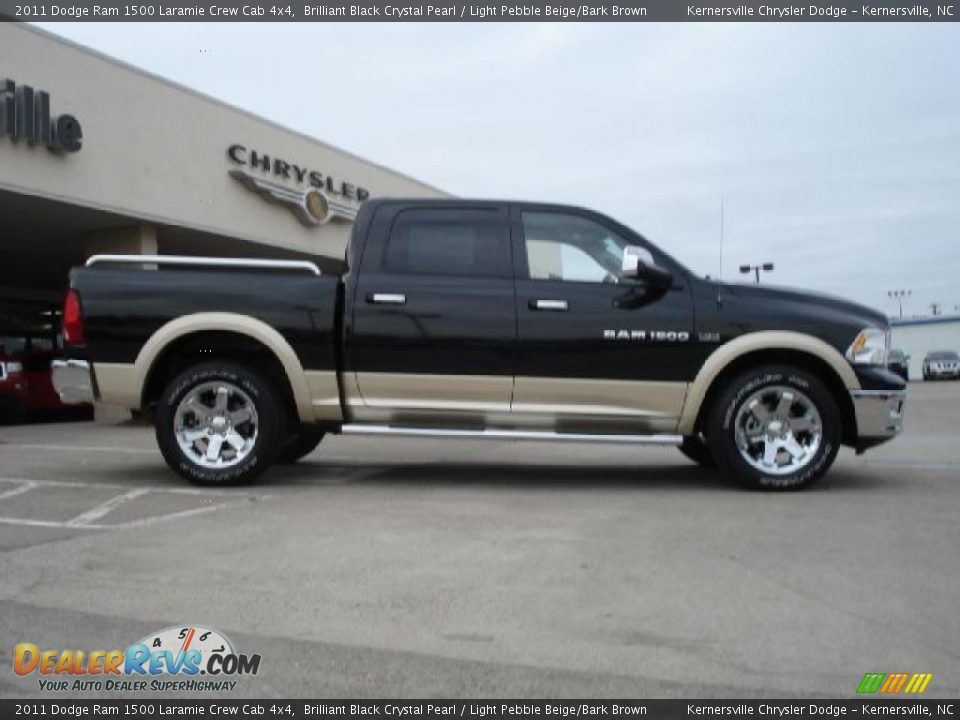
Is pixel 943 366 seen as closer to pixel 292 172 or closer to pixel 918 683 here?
pixel 292 172

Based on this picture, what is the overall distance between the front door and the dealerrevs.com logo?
10.2 ft

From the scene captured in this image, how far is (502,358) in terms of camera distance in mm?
5621

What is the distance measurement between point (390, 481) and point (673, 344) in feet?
7.46

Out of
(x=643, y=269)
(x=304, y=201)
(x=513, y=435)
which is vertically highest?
(x=304, y=201)

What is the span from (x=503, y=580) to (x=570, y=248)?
2.95 meters

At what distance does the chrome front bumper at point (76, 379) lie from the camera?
5676mm

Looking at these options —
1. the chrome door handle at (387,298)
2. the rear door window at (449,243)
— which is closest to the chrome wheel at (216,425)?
the chrome door handle at (387,298)

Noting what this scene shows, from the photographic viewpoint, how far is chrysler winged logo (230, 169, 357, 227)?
16953 millimetres

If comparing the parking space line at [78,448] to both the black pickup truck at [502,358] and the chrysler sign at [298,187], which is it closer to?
the black pickup truck at [502,358]

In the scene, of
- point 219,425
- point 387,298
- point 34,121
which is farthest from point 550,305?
point 34,121

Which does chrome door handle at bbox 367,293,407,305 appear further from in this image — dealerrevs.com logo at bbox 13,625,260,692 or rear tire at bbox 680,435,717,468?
dealerrevs.com logo at bbox 13,625,260,692

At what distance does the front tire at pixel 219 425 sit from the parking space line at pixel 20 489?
101 centimetres

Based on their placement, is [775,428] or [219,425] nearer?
[775,428]

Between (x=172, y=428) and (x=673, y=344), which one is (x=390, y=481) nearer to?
(x=172, y=428)
